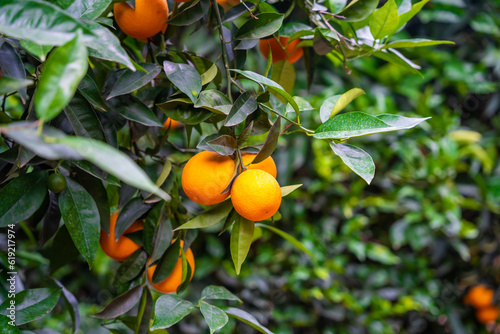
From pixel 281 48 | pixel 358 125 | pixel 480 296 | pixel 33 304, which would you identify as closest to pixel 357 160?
pixel 358 125

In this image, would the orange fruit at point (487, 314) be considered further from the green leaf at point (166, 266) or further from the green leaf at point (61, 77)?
the green leaf at point (61, 77)

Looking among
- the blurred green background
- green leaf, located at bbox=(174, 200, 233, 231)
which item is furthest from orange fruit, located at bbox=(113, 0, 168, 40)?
the blurred green background

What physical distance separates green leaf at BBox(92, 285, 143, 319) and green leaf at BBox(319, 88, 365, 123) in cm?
29

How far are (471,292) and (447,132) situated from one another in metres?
0.53

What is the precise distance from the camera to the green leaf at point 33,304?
1.33ft

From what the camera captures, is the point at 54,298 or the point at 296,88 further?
the point at 296,88

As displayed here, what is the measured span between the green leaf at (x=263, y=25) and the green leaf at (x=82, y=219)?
9.9 inches

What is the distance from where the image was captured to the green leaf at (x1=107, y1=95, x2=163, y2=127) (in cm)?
41

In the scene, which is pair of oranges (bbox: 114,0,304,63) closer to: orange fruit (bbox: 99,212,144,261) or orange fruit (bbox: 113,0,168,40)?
orange fruit (bbox: 113,0,168,40)

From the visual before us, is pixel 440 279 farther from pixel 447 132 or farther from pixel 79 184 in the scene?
pixel 79 184

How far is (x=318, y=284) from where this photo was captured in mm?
1177

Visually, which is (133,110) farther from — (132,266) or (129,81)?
(132,266)

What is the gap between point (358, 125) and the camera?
1.16 ft

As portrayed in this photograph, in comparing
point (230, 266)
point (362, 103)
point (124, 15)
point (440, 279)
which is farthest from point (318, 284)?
point (124, 15)
